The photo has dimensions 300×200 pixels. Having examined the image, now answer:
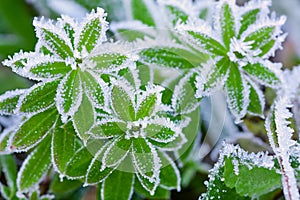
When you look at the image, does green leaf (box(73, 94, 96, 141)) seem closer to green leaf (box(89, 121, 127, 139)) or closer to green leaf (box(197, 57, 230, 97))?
green leaf (box(89, 121, 127, 139))

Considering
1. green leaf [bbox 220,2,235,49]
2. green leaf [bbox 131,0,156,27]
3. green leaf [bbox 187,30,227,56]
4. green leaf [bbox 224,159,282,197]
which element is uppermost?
green leaf [bbox 131,0,156,27]

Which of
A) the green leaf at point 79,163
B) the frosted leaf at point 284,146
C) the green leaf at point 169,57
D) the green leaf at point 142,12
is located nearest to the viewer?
the frosted leaf at point 284,146

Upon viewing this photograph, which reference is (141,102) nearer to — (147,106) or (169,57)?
(147,106)

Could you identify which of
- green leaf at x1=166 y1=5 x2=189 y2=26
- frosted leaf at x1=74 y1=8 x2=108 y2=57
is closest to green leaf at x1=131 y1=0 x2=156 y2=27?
green leaf at x1=166 y1=5 x2=189 y2=26

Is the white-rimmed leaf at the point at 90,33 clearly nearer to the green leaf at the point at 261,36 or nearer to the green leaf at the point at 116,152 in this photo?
the green leaf at the point at 116,152

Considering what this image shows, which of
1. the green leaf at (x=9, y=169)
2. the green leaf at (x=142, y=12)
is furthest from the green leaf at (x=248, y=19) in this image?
the green leaf at (x=9, y=169)

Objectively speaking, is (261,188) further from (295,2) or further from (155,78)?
(295,2)

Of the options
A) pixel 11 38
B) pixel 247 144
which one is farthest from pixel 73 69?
pixel 11 38
